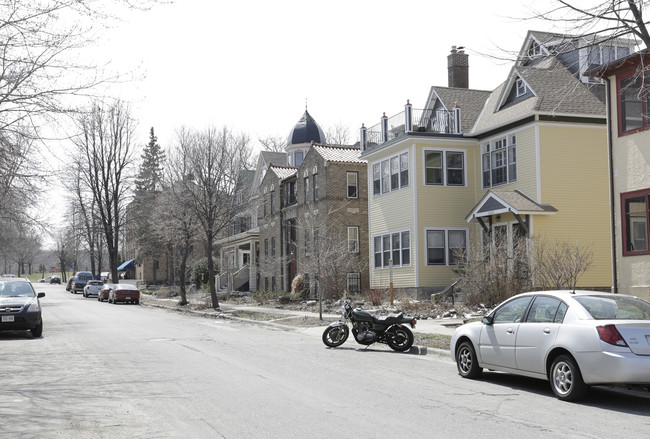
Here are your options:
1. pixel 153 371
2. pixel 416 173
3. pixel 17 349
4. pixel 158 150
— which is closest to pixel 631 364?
pixel 153 371

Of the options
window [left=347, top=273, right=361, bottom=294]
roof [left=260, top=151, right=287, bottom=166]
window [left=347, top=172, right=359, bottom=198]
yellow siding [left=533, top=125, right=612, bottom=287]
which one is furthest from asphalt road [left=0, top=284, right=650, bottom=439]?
roof [left=260, top=151, right=287, bottom=166]

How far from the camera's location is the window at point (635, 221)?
19609mm

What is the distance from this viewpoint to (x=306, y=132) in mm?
56438

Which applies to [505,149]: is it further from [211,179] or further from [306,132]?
[306,132]

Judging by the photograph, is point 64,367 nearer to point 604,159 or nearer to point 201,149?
point 201,149

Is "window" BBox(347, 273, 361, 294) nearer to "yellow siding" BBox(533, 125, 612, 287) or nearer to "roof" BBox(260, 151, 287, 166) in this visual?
"yellow siding" BBox(533, 125, 612, 287)

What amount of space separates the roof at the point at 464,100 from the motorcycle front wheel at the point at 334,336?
17009 millimetres

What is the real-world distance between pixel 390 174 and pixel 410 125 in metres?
2.95

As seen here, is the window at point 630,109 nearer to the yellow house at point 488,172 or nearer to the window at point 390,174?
the yellow house at point 488,172

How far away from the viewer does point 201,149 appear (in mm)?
32094

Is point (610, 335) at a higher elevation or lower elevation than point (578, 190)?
lower

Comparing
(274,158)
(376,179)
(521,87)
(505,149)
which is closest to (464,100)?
(521,87)

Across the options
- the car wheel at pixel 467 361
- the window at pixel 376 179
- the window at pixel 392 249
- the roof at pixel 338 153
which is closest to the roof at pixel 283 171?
the roof at pixel 338 153

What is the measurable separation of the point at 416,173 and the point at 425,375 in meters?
18.8
